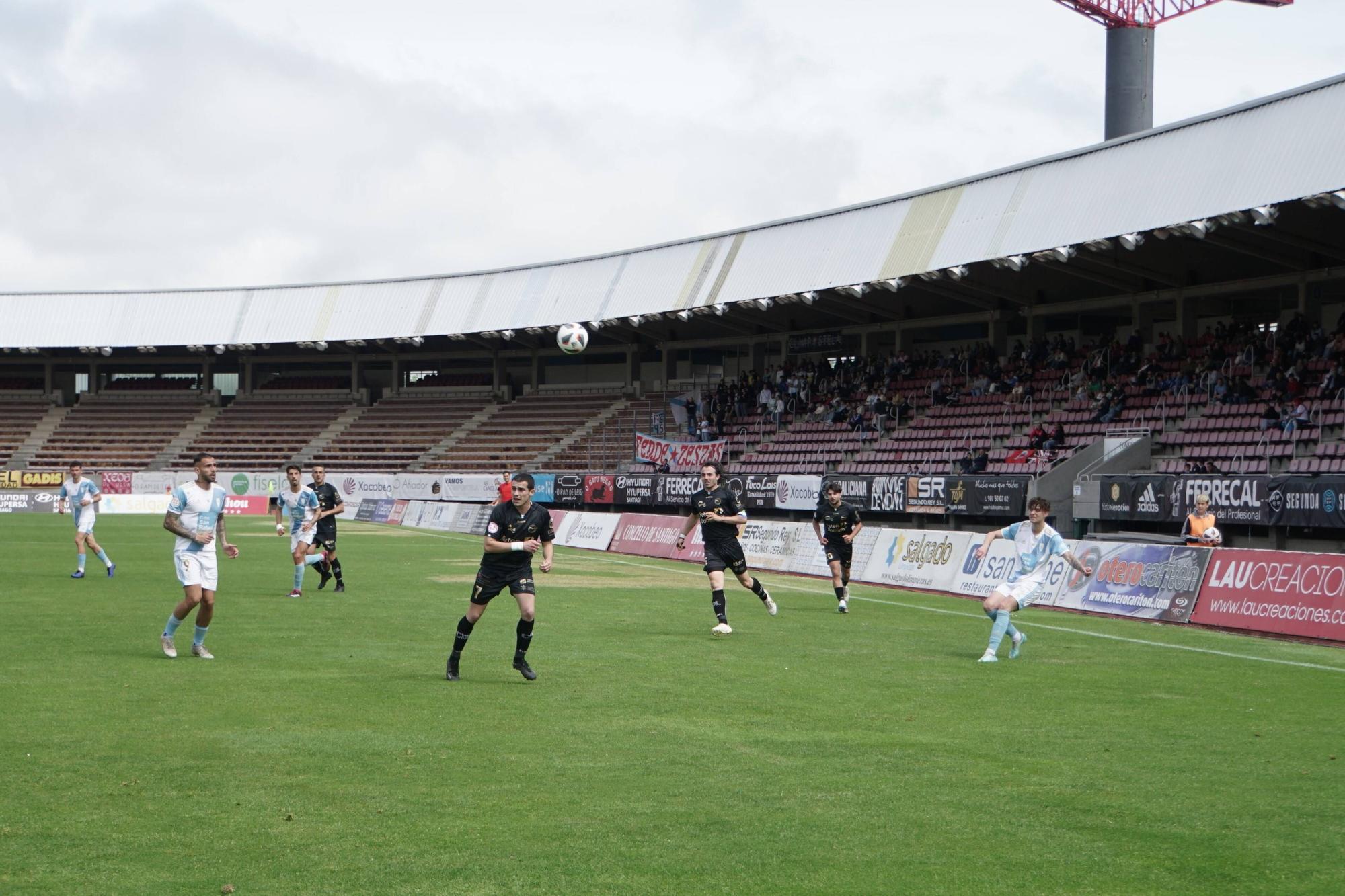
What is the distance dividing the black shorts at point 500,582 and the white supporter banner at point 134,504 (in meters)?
50.7

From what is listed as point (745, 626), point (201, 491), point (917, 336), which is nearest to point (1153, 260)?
point (917, 336)

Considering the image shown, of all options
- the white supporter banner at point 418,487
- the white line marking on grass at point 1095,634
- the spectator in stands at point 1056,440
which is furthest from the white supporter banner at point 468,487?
the white line marking on grass at point 1095,634

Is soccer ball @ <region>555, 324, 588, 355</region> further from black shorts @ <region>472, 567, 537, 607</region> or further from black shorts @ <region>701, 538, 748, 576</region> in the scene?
black shorts @ <region>472, 567, 537, 607</region>

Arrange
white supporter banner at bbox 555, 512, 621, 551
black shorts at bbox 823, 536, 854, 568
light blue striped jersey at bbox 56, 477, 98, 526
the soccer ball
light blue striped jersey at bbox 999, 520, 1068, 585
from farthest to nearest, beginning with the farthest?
the soccer ball, white supporter banner at bbox 555, 512, 621, 551, light blue striped jersey at bbox 56, 477, 98, 526, black shorts at bbox 823, 536, 854, 568, light blue striped jersey at bbox 999, 520, 1068, 585

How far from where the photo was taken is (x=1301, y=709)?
457 inches

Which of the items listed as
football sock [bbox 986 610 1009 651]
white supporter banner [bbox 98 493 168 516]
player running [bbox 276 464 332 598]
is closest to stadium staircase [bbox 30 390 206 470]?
white supporter banner [bbox 98 493 168 516]

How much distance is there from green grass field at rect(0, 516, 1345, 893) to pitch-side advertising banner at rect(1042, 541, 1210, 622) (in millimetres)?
2191

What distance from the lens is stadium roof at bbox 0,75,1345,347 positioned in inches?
1217

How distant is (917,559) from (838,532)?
5.12m

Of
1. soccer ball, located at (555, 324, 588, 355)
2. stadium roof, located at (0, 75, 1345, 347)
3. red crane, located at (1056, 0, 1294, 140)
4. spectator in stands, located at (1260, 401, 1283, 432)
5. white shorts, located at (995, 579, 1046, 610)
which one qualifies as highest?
red crane, located at (1056, 0, 1294, 140)

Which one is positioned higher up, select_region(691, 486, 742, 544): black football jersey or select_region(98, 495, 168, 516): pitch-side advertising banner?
select_region(691, 486, 742, 544): black football jersey

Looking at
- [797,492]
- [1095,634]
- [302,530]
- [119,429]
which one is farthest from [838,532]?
[119,429]

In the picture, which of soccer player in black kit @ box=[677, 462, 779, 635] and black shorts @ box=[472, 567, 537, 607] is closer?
black shorts @ box=[472, 567, 537, 607]

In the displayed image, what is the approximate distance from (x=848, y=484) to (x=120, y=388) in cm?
5111
